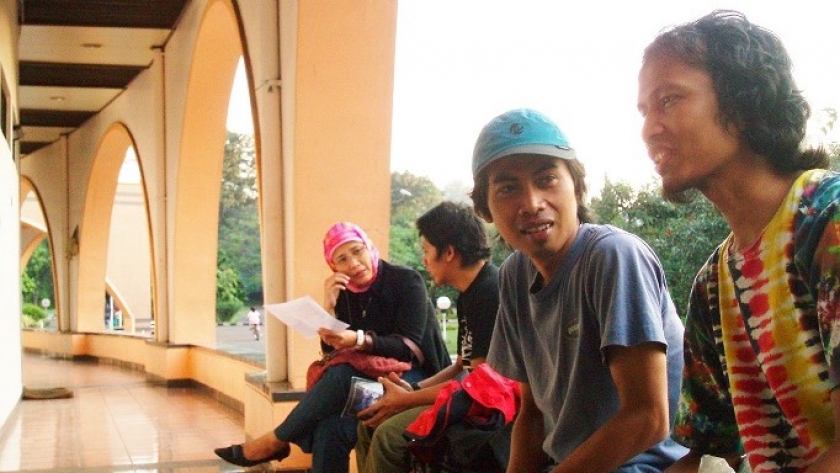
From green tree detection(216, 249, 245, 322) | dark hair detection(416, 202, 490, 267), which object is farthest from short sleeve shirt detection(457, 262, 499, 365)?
green tree detection(216, 249, 245, 322)

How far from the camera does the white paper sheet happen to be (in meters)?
3.74

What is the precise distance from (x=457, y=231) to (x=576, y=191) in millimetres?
1195

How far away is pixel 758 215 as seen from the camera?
1.29 metres

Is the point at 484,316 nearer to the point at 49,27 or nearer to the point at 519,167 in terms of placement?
the point at 519,167

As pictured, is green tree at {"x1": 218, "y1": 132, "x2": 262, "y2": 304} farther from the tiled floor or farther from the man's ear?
the man's ear

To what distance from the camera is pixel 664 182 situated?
1.38 meters

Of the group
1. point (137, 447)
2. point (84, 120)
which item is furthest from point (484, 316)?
point (84, 120)

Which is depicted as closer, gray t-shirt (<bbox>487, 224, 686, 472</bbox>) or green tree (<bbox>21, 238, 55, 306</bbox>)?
gray t-shirt (<bbox>487, 224, 686, 472</bbox>)

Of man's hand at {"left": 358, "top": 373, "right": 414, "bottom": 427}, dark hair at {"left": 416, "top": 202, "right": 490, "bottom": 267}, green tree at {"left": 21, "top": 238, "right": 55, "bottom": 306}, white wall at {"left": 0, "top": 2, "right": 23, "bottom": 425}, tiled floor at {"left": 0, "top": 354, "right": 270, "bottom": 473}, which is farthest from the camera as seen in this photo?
green tree at {"left": 21, "top": 238, "right": 55, "bottom": 306}

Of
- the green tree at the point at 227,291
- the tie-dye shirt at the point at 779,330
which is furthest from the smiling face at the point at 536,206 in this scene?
the green tree at the point at 227,291

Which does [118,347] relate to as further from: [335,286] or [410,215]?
[335,286]

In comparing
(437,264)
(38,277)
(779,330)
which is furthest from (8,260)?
(38,277)

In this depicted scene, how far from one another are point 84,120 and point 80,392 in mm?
5731

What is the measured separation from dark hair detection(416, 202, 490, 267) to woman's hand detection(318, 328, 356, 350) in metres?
0.58
